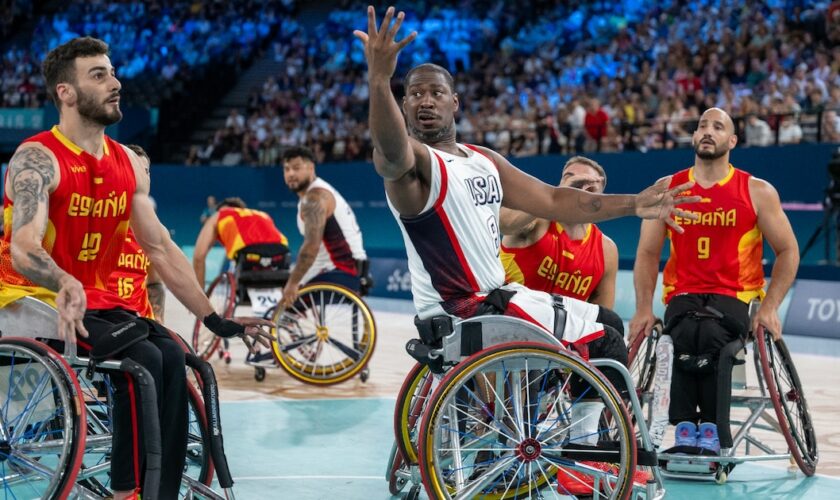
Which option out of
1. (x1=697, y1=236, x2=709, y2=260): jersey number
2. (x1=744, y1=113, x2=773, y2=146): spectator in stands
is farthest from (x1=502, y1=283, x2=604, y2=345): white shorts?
(x1=744, y1=113, x2=773, y2=146): spectator in stands

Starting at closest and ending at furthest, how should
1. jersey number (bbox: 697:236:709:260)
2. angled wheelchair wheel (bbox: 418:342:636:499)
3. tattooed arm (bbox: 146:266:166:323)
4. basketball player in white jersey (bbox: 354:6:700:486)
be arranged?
angled wheelchair wheel (bbox: 418:342:636:499), basketball player in white jersey (bbox: 354:6:700:486), jersey number (bbox: 697:236:709:260), tattooed arm (bbox: 146:266:166:323)

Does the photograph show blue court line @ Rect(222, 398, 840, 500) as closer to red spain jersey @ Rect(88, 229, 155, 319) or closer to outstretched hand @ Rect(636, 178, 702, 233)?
red spain jersey @ Rect(88, 229, 155, 319)

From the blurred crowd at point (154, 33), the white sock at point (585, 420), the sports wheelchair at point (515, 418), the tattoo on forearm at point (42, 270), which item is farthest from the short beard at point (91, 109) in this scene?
the blurred crowd at point (154, 33)

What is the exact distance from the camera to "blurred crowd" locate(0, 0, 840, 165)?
46.6 ft

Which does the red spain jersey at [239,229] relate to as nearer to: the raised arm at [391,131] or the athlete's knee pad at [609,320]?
the athlete's knee pad at [609,320]

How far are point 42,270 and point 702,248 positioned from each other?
3.29m

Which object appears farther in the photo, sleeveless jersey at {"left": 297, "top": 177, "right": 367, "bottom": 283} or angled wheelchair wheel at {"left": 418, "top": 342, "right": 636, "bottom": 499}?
sleeveless jersey at {"left": 297, "top": 177, "right": 367, "bottom": 283}

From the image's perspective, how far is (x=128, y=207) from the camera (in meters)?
4.08

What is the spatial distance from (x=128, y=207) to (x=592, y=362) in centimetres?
179

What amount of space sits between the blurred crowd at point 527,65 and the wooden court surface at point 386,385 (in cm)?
433

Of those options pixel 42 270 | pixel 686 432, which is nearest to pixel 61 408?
pixel 42 270

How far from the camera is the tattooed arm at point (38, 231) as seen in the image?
3500 millimetres

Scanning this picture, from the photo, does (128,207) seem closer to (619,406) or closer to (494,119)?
(619,406)

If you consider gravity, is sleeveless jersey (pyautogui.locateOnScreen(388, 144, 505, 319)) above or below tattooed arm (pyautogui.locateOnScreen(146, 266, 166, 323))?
above
